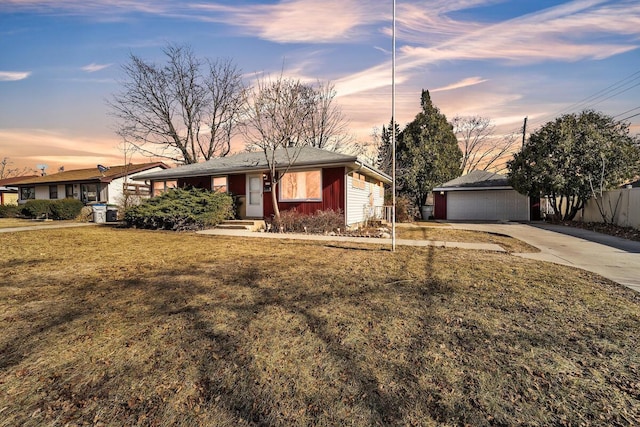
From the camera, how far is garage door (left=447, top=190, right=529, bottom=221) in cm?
1980

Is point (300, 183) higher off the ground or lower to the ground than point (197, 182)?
lower

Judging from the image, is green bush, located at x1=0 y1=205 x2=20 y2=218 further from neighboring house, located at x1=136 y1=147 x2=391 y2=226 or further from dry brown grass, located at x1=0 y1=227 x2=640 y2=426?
dry brown grass, located at x1=0 y1=227 x2=640 y2=426

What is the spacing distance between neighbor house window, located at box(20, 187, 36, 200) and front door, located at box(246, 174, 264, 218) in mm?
28828

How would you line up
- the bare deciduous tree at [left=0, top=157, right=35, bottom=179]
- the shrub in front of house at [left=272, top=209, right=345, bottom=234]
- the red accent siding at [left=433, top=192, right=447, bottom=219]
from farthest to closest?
the bare deciduous tree at [left=0, top=157, right=35, bottom=179] < the red accent siding at [left=433, top=192, right=447, bottom=219] < the shrub in front of house at [left=272, top=209, right=345, bottom=234]

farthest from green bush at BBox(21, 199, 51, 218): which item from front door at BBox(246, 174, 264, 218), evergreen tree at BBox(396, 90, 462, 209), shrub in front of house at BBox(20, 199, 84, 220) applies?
evergreen tree at BBox(396, 90, 462, 209)

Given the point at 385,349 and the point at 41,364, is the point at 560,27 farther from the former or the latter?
the point at 41,364

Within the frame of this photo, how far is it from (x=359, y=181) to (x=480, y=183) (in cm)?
1241

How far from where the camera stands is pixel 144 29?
9.26 meters

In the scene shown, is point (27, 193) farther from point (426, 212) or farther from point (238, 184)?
point (426, 212)

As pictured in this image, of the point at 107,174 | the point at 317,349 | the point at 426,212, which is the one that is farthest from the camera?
the point at 107,174

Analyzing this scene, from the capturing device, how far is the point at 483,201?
2078 centimetres

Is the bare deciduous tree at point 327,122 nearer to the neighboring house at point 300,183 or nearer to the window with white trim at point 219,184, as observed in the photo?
the neighboring house at point 300,183

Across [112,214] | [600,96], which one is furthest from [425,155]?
[112,214]

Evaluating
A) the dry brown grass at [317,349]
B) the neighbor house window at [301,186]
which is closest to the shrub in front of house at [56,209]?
the neighbor house window at [301,186]
